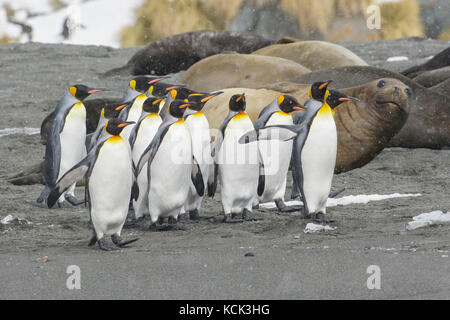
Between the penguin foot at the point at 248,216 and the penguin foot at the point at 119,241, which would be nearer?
the penguin foot at the point at 119,241

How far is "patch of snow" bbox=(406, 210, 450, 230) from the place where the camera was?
4363 millimetres

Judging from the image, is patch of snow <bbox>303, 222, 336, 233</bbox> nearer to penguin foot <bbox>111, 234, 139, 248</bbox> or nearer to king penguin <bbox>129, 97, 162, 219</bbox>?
penguin foot <bbox>111, 234, 139, 248</bbox>

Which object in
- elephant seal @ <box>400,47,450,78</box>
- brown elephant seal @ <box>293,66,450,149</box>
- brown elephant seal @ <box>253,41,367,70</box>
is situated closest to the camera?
brown elephant seal @ <box>293,66,450,149</box>

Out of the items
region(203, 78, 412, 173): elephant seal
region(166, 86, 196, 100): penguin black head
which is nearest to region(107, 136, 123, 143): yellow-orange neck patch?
region(166, 86, 196, 100): penguin black head

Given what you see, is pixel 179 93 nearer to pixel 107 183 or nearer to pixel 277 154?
pixel 277 154

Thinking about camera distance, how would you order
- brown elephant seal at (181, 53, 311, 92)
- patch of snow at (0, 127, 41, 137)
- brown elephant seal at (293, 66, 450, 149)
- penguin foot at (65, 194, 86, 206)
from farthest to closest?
brown elephant seal at (181, 53, 311, 92)
patch of snow at (0, 127, 41, 137)
brown elephant seal at (293, 66, 450, 149)
penguin foot at (65, 194, 86, 206)

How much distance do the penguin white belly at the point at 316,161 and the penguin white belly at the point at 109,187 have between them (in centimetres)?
118

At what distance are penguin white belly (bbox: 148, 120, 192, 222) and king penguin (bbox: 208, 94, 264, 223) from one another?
0.30 metres

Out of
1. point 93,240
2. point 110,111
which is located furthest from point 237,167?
point 93,240

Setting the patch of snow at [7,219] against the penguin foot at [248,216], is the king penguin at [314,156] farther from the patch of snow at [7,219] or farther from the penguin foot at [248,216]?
the patch of snow at [7,219]

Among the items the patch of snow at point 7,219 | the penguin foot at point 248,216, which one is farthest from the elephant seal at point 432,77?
the patch of snow at point 7,219

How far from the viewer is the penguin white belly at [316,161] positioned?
4996mm

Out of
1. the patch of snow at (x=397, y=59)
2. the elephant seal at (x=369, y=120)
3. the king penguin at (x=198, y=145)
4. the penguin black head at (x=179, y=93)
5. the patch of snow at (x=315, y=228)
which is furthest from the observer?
the patch of snow at (x=397, y=59)

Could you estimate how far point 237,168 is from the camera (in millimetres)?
5098
